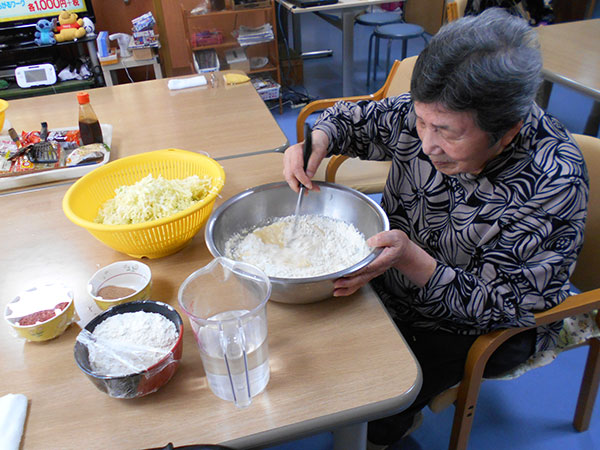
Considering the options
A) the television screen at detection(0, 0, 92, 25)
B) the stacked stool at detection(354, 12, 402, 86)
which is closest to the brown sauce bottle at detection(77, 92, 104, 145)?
the television screen at detection(0, 0, 92, 25)

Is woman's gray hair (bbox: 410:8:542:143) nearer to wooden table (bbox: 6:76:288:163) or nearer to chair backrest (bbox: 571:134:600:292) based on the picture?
chair backrest (bbox: 571:134:600:292)

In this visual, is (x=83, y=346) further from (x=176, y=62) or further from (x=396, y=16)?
(x=396, y=16)

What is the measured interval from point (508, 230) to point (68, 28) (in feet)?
12.6

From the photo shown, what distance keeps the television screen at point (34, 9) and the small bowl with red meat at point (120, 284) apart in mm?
3604

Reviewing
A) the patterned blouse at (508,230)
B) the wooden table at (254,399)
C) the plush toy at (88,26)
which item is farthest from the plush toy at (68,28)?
the patterned blouse at (508,230)

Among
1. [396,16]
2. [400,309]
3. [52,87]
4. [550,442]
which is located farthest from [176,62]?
[550,442]

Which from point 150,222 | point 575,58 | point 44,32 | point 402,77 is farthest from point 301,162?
point 44,32

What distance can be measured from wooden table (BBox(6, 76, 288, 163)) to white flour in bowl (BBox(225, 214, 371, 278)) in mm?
519

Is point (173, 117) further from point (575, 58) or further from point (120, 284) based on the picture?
point (575, 58)

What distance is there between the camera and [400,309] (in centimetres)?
133

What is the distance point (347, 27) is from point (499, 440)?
3111mm

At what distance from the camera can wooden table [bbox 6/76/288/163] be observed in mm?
1668

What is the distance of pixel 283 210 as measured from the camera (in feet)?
4.05

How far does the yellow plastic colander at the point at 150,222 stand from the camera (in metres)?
1.01
